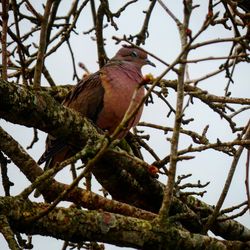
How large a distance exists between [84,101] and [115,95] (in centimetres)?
28

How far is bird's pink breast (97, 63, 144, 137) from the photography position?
556 centimetres

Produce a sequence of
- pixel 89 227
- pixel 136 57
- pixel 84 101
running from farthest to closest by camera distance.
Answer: pixel 136 57 < pixel 84 101 < pixel 89 227

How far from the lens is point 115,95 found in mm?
5660

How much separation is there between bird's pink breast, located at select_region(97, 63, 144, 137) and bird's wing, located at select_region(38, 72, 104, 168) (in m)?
0.05

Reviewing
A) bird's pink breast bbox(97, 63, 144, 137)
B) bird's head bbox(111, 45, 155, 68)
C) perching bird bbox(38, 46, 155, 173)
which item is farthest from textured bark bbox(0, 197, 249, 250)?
bird's head bbox(111, 45, 155, 68)

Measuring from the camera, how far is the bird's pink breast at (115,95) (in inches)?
219

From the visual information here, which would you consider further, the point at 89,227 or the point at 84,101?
the point at 84,101

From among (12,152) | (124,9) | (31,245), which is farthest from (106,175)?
(124,9)

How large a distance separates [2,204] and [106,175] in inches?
55.1

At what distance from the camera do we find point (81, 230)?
3.06m

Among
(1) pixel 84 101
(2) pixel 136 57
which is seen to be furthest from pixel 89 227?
(2) pixel 136 57

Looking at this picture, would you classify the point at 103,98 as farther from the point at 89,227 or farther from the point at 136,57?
the point at 89,227

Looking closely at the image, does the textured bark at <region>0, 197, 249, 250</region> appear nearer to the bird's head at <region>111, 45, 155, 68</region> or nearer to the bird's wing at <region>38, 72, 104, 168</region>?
the bird's wing at <region>38, 72, 104, 168</region>

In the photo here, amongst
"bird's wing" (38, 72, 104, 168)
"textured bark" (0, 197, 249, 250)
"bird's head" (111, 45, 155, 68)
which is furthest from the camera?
"bird's head" (111, 45, 155, 68)
